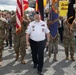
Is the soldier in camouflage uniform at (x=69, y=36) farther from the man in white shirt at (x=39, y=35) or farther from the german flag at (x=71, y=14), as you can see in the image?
the man in white shirt at (x=39, y=35)

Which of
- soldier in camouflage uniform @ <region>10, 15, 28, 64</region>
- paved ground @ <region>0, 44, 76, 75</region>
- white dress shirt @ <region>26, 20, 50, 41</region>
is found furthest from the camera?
soldier in camouflage uniform @ <region>10, 15, 28, 64</region>

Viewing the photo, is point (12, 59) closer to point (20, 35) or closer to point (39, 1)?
point (20, 35)

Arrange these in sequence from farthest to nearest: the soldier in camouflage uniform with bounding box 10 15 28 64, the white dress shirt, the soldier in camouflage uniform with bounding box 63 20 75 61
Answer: the soldier in camouflage uniform with bounding box 63 20 75 61
the soldier in camouflage uniform with bounding box 10 15 28 64
the white dress shirt

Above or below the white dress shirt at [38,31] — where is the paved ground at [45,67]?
below

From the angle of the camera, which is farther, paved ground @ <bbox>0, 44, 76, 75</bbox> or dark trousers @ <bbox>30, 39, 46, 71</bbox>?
paved ground @ <bbox>0, 44, 76, 75</bbox>

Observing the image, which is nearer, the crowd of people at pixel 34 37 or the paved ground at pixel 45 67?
the crowd of people at pixel 34 37

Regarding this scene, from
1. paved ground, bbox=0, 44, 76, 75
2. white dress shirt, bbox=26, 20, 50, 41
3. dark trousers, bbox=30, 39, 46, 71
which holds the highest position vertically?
white dress shirt, bbox=26, 20, 50, 41

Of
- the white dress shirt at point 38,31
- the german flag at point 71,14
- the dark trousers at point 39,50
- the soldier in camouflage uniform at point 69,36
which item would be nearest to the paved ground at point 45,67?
the dark trousers at point 39,50

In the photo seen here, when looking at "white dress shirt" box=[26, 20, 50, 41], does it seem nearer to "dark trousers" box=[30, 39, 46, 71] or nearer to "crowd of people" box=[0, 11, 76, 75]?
"crowd of people" box=[0, 11, 76, 75]

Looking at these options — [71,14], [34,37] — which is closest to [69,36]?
[71,14]

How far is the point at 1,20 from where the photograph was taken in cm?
929

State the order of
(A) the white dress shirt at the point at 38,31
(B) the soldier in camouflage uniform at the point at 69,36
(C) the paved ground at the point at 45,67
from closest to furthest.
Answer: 1. (A) the white dress shirt at the point at 38,31
2. (C) the paved ground at the point at 45,67
3. (B) the soldier in camouflage uniform at the point at 69,36

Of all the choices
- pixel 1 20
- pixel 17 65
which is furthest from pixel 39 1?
pixel 17 65

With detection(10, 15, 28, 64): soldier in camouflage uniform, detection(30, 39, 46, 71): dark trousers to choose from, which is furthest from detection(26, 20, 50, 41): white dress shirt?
detection(10, 15, 28, 64): soldier in camouflage uniform
